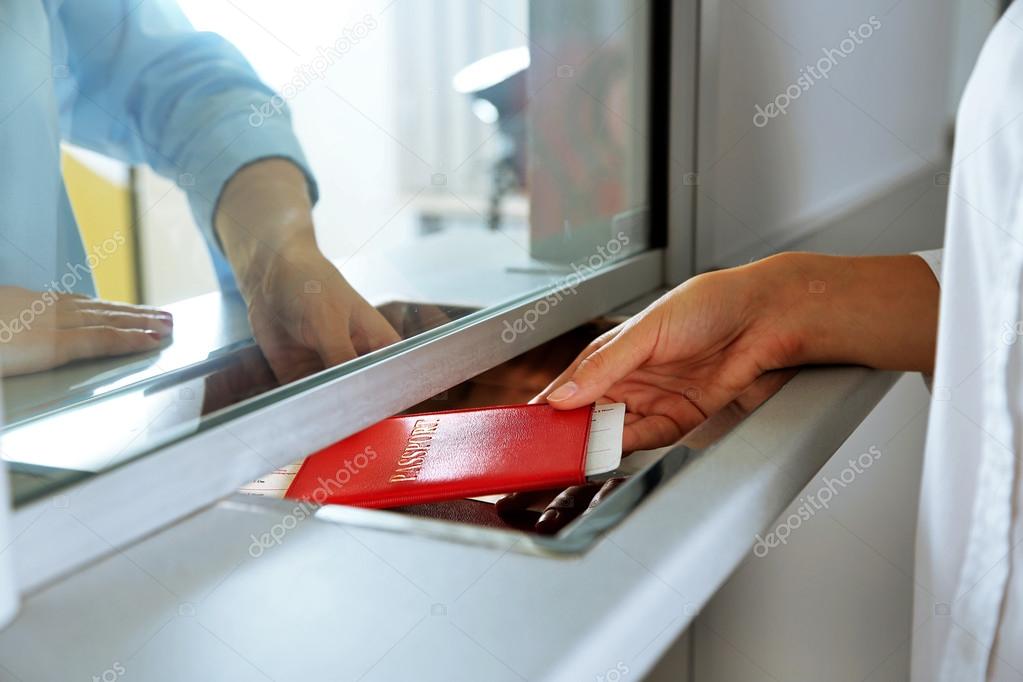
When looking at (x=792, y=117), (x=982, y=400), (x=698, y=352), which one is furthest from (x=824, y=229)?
(x=982, y=400)

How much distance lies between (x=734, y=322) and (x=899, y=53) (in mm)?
736

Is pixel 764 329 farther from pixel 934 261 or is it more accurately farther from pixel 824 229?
pixel 824 229

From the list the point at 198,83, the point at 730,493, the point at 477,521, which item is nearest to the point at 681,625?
the point at 730,493

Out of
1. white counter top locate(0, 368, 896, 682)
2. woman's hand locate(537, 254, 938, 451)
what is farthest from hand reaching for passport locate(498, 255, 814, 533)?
white counter top locate(0, 368, 896, 682)

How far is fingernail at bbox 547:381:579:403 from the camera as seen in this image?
0.69m

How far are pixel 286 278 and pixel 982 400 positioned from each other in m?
0.46

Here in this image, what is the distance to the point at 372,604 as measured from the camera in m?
0.46

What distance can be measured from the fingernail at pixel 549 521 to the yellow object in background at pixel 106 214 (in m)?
0.28

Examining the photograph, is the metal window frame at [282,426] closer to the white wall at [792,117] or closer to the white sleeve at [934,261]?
the white wall at [792,117]

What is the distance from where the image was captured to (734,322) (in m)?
0.86

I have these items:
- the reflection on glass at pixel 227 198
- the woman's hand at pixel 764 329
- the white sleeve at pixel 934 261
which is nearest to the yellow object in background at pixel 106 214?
the reflection on glass at pixel 227 198

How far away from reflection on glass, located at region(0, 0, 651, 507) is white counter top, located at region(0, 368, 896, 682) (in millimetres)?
76

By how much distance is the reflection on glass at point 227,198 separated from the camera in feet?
1.61

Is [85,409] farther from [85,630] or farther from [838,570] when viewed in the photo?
[838,570]
